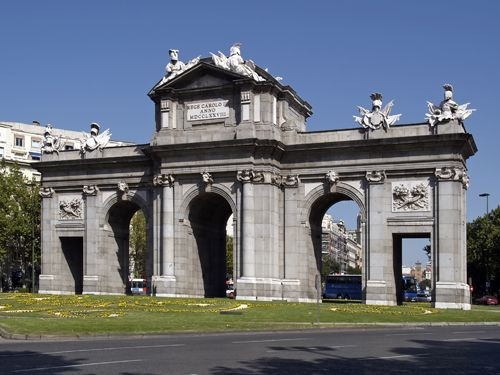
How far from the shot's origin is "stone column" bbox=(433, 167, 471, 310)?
60.1 m

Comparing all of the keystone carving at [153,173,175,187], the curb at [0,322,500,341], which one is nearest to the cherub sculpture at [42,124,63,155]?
the keystone carving at [153,173,175,187]

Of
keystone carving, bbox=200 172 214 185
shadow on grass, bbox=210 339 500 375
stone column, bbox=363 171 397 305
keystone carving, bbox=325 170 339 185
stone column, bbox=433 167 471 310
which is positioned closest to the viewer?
shadow on grass, bbox=210 339 500 375

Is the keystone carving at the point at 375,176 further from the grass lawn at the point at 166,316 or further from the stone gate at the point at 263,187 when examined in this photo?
the grass lawn at the point at 166,316

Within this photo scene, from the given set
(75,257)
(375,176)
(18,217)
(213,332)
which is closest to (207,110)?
(375,176)

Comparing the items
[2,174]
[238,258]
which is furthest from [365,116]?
A: [2,174]

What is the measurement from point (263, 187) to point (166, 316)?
77.1ft

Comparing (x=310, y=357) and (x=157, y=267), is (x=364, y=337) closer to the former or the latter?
(x=310, y=357)

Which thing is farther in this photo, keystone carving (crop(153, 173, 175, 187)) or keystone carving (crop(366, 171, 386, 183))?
keystone carving (crop(153, 173, 175, 187))

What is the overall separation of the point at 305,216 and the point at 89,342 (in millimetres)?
38011

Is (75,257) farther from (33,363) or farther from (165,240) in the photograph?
(33,363)

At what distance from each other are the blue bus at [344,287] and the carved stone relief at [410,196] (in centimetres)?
3798

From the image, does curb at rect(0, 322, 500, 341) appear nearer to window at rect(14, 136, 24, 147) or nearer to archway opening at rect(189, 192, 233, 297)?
archway opening at rect(189, 192, 233, 297)

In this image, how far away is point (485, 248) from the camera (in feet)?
355

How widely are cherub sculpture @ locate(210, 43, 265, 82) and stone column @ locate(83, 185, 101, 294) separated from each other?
16.9 metres
